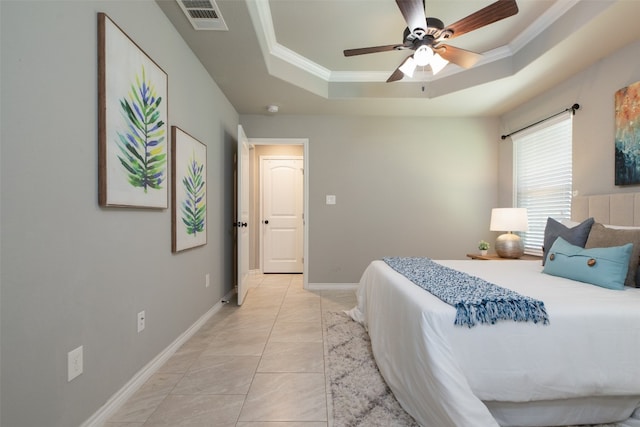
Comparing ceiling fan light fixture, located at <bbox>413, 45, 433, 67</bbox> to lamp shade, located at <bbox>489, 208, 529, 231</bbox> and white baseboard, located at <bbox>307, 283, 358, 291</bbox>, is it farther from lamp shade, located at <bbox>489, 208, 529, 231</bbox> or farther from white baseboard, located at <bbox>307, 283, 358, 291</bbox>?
white baseboard, located at <bbox>307, 283, 358, 291</bbox>

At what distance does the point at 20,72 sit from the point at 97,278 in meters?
0.90

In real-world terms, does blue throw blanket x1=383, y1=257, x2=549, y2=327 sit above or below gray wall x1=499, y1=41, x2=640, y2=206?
below

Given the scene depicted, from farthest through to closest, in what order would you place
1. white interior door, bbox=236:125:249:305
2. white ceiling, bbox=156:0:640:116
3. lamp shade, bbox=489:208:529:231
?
white interior door, bbox=236:125:249:305 → lamp shade, bbox=489:208:529:231 → white ceiling, bbox=156:0:640:116

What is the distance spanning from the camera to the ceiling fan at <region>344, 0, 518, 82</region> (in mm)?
1694

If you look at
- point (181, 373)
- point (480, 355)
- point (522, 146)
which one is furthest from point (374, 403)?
point (522, 146)

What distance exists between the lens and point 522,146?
3.52 metres

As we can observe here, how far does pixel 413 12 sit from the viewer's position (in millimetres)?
1768

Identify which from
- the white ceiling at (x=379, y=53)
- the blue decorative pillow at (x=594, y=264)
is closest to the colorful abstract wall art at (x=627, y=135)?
the white ceiling at (x=379, y=53)

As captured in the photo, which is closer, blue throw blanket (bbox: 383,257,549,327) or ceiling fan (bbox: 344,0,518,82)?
blue throw blanket (bbox: 383,257,549,327)

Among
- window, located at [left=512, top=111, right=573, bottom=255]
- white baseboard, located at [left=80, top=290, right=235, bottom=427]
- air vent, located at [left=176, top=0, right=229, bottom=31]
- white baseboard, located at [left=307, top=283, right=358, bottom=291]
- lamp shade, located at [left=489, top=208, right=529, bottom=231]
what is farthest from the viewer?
white baseboard, located at [left=307, top=283, right=358, bottom=291]

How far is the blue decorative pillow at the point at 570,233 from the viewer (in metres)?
2.00

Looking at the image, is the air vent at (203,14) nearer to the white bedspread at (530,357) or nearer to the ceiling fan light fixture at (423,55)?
the ceiling fan light fixture at (423,55)

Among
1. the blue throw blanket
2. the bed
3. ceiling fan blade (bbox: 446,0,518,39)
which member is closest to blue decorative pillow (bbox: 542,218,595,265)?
the bed

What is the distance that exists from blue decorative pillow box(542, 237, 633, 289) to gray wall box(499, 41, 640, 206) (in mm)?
933
